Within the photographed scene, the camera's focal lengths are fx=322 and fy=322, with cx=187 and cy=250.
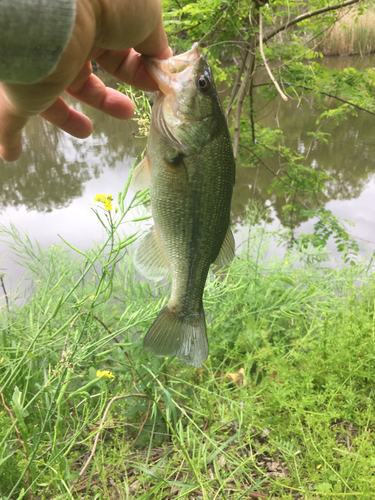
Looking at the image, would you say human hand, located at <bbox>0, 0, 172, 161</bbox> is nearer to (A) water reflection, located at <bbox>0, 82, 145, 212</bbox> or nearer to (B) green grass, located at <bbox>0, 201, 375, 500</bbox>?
(B) green grass, located at <bbox>0, 201, 375, 500</bbox>

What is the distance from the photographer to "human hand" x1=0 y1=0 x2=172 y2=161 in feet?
2.61

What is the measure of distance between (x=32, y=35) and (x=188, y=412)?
2.28 m

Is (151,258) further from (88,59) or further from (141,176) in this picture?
(88,59)

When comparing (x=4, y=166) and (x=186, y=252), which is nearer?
(x=186, y=252)

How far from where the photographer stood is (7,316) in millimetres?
2543

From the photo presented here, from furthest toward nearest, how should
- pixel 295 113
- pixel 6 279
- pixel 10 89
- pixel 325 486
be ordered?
pixel 295 113
pixel 6 279
pixel 325 486
pixel 10 89

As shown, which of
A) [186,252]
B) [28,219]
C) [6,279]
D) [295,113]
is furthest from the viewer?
[295,113]

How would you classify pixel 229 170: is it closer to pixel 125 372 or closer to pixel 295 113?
pixel 125 372

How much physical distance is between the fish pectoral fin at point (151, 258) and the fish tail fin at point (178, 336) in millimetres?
169

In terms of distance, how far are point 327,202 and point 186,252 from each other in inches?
235

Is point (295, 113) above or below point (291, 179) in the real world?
above

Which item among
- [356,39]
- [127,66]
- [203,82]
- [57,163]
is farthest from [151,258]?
[356,39]

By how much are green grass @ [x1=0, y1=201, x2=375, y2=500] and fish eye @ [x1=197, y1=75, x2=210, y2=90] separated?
2.28 ft

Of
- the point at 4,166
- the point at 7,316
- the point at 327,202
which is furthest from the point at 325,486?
the point at 4,166
